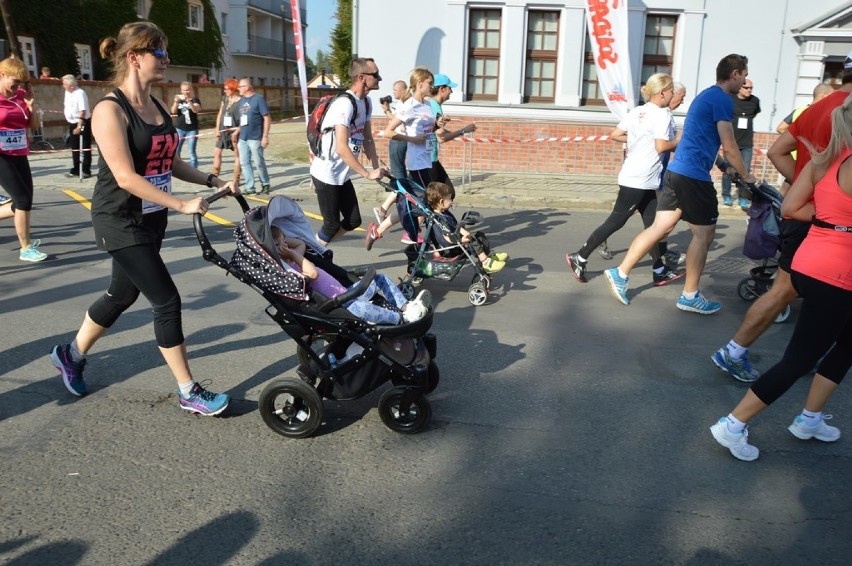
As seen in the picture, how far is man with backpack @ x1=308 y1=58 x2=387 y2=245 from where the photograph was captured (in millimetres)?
5996

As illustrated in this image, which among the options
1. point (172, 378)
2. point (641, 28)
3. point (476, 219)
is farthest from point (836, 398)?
point (641, 28)

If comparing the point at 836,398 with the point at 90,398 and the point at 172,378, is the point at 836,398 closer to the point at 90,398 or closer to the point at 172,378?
the point at 172,378

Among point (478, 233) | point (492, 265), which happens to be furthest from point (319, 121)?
point (492, 265)

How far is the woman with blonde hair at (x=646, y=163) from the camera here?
246 inches

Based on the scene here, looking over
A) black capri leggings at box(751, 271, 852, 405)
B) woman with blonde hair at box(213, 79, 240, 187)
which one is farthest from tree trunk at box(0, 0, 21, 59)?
black capri leggings at box(751, 271, 852, 405)

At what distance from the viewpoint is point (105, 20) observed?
33344mm

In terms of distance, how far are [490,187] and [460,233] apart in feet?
22.2

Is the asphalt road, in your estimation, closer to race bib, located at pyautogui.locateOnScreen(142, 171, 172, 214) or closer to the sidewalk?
race bib, located at pyautogui.locateOnScreen(142, 171, 172, 214)

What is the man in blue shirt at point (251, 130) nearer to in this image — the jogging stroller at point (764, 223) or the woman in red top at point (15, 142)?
the woman in red top at point (15, 142)

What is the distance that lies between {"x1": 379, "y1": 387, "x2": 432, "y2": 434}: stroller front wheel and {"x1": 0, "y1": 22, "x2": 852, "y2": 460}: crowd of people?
42 cm

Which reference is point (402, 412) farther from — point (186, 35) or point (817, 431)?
point (186, 35)

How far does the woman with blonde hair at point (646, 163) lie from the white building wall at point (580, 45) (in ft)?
27.7

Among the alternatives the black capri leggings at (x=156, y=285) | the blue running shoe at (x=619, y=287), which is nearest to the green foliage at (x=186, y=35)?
the blue running shoe at (x=619, y=287)

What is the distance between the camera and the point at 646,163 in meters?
6.47
